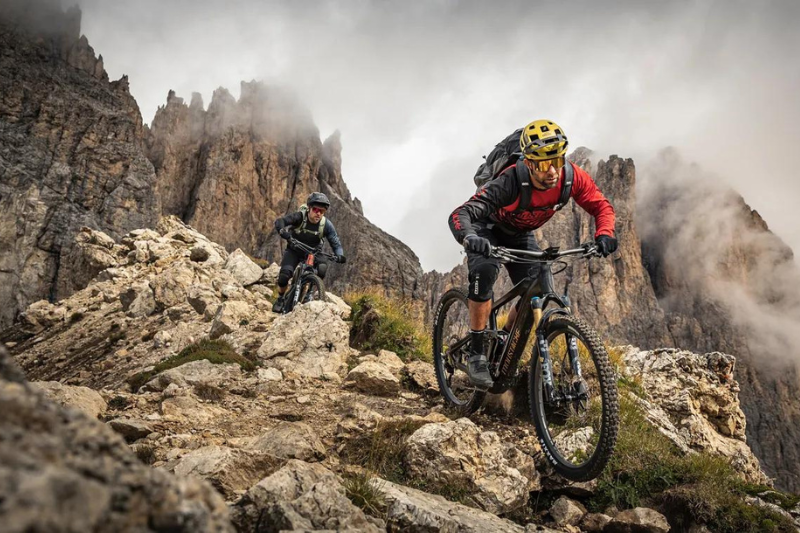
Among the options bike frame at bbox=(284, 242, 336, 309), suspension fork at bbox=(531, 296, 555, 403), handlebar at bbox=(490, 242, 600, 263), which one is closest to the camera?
suspension fork at bbox=(531, 296, 555, 403)

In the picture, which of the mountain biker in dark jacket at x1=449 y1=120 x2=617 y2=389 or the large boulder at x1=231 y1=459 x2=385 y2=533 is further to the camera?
the mountain biker in dark jacket at x1=449 y1=120 x2=617 y2=389

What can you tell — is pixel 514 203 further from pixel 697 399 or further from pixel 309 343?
pixel 697 399

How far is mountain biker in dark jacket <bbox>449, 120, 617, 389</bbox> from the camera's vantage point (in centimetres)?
530

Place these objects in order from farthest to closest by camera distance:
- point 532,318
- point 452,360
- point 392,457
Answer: point 452,360 < point 532,318 < point 392,457

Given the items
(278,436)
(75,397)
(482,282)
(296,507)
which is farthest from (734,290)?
(296,507)

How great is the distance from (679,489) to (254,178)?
102830 millimetres

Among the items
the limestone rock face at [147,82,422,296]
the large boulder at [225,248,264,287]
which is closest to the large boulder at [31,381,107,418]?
the large boulder at [225,248,264,287]

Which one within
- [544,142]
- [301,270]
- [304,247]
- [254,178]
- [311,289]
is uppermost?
[254,178]

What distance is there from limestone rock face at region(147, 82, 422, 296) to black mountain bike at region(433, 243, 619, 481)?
74.2 metres

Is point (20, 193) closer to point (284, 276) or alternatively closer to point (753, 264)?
point (284, 276)

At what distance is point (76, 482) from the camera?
106cm

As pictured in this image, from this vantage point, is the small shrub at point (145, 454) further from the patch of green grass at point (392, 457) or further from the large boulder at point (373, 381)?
the large boulder at point (373, 381)

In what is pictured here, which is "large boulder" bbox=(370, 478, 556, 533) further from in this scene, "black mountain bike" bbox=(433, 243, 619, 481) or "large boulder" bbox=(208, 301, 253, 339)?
"large boulder" bbox=(208, 301, 253, 339)

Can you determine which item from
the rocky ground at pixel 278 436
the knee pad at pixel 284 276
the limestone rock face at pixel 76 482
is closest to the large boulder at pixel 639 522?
the rocky ground at pixel 278 436
